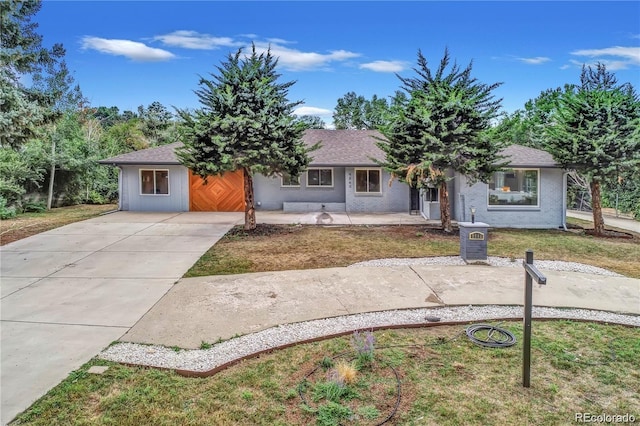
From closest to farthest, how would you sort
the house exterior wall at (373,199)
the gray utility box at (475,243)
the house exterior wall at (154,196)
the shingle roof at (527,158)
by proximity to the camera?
the gray utility box at (475,243)
the shingle roof at (527,158)
the house exterior wall at (154,196)
the house exterior wall at (373,199)

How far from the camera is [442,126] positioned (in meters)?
10.8

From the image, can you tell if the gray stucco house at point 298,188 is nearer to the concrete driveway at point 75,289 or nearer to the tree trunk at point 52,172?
the tree trunk at point 52,172

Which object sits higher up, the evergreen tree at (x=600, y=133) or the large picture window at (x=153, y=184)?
the evergreen tree at (x=600, y=133)

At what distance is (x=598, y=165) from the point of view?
12086 millimetres

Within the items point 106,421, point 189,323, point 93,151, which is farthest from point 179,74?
point 106,421

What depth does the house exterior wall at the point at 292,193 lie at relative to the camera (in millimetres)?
17750

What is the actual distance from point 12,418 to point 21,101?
337 inches

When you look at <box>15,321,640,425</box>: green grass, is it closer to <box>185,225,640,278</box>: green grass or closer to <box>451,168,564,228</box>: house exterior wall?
<box>185,225,640,278</box>: green grass

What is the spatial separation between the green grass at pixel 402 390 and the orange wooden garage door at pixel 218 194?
13.6m

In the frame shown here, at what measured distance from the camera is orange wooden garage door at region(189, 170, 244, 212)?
57.1 feet

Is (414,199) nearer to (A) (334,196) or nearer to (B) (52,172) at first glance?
(A) (334,196)

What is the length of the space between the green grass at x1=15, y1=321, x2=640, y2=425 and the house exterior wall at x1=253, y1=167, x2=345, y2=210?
13435 millimetres

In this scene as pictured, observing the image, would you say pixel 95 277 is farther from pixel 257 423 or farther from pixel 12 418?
pixel 257 423

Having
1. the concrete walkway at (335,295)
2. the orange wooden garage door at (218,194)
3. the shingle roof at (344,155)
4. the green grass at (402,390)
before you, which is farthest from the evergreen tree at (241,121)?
the green grass at (402,390)
